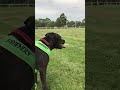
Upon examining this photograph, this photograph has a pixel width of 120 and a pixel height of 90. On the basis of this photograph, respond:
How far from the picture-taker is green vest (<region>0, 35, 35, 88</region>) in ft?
10.6

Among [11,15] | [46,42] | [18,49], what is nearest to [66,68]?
[46,42]

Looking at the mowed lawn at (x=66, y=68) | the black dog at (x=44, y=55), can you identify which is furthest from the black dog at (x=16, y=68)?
the black dog at (x=44, y=55)

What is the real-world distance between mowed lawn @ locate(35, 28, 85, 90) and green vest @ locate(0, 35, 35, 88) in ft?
7.84

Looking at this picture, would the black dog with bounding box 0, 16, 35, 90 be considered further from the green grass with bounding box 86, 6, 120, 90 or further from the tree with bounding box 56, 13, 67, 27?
the tree with bounding box 56, 13, 67, 27

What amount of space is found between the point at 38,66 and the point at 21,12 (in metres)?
15.6

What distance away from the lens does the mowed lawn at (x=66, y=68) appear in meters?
6.74

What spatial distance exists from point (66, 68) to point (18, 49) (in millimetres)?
4327

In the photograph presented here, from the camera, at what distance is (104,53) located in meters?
9.66

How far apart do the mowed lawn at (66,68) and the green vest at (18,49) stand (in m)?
2.39

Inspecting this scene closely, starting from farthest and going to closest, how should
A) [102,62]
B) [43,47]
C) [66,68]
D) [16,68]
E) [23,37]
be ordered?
1. [102,62]
2. [66,68]
3. [43,47]
4. [23,37]
5. [16,68]

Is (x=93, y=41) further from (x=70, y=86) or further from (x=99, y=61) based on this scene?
(x=70, y=86)

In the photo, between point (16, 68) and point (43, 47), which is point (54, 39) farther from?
point (16, 68)

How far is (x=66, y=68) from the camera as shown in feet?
24.7

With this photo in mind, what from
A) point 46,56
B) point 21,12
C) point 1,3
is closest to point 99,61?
point 46,56
